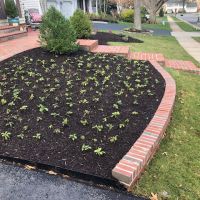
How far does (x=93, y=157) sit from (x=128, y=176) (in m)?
0.68

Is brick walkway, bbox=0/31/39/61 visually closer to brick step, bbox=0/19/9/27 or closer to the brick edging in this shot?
brick step, bbox=0/19/9/27

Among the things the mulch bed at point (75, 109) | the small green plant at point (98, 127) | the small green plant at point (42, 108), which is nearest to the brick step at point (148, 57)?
the mulch bed at point (75, 109)

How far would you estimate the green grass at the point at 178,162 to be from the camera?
3381 mm

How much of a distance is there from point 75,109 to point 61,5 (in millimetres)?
26399

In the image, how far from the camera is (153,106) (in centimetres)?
515

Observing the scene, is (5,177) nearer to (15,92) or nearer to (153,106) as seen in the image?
(15,92)

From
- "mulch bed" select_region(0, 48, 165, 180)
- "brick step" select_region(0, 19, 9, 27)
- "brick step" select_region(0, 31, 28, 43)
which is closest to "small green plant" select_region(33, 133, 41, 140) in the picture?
"mulch bed" select_region(0, 48, 165, 180)

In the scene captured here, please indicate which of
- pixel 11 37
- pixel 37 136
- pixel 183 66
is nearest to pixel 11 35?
pixel 11 37

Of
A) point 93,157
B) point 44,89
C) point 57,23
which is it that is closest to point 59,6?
point 57,23

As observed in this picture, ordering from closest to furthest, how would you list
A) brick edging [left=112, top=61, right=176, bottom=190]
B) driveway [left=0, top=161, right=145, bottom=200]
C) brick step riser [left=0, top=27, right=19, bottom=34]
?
driveway [left=0, top=161, right=145, bottom=200] < brick edging [left=112, top=61, right=176, bottom=190] < brick step riser [left=0, top=27, right=19, bottom=34]

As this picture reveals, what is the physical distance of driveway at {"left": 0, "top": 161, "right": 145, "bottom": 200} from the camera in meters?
3.19

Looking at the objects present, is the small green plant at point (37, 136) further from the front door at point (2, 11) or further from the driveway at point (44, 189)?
the front door at point (2, 11)

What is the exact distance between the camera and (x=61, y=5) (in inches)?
1144

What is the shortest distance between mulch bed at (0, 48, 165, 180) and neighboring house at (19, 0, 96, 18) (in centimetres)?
1126
